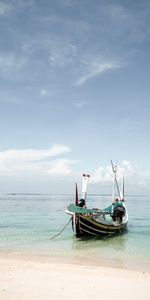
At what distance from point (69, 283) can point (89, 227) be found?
1472 centimetres

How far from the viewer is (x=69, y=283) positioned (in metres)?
10.6

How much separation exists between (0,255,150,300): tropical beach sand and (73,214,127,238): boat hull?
10.7 m

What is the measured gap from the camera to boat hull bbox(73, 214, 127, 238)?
2456cm

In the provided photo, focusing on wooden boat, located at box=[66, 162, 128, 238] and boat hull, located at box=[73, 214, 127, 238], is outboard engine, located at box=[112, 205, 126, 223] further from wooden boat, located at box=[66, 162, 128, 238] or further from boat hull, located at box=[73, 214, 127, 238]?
boat hull, located at box=[73, 214, 127, 238]

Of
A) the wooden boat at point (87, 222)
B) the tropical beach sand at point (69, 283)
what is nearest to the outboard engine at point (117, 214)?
the wooden boat at point (87, 222)

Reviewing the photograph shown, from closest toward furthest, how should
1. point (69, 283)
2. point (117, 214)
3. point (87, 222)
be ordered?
point (69, 283) < point (87, 222) < point (117, 214)

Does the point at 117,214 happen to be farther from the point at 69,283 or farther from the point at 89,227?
the point at 69,283

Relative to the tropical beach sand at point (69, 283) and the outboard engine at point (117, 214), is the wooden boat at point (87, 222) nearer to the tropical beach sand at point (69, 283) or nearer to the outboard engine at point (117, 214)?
the outboard engine at point (117, 214)

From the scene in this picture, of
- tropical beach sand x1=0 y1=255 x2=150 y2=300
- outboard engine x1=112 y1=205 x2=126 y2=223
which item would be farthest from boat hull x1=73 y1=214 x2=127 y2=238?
tropical beach sand x1=0 y1=255 x2=150 y2=300

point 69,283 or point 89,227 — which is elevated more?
point 89,227

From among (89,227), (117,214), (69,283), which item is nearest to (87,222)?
(89,227)

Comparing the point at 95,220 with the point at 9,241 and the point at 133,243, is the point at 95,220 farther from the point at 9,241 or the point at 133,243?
the point at 9,241

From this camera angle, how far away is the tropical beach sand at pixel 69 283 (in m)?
9.21

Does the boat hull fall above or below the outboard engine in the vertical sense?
below
